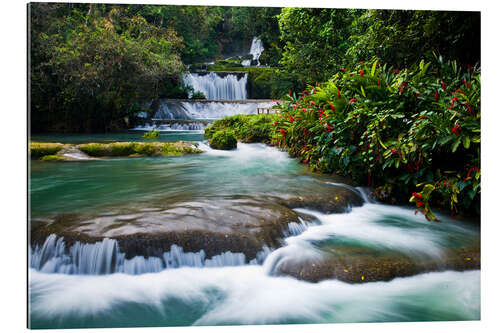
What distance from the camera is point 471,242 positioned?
2.53m

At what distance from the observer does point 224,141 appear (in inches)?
257

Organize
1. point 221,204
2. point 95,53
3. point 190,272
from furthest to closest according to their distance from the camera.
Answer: point 95,53, point 221,204, point 190,272

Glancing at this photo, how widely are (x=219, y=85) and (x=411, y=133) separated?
9876 millimetres

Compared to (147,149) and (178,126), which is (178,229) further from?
(178,126)

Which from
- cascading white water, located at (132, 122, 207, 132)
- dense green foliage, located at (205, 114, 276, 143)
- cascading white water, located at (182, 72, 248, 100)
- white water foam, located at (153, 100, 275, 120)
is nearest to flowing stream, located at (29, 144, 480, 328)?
dense green foliage, located at (205, 114, 276, 143)

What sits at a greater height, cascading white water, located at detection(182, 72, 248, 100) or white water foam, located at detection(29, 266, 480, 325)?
cascading white water, located at detection(182, 72, 248, 100)

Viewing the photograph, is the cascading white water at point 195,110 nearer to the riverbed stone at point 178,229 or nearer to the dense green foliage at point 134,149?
the dense green foliage at point 134,149

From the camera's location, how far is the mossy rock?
6.54m

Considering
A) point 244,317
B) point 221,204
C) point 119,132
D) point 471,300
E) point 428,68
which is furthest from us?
point 119,132

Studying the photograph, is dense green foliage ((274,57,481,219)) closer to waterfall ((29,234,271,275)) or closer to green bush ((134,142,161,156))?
waterfall ((29,234,271,275))

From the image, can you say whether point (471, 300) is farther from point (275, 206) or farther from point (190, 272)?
point (190, 272)

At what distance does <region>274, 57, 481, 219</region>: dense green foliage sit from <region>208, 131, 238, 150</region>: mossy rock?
Answer: 284 centimetres
